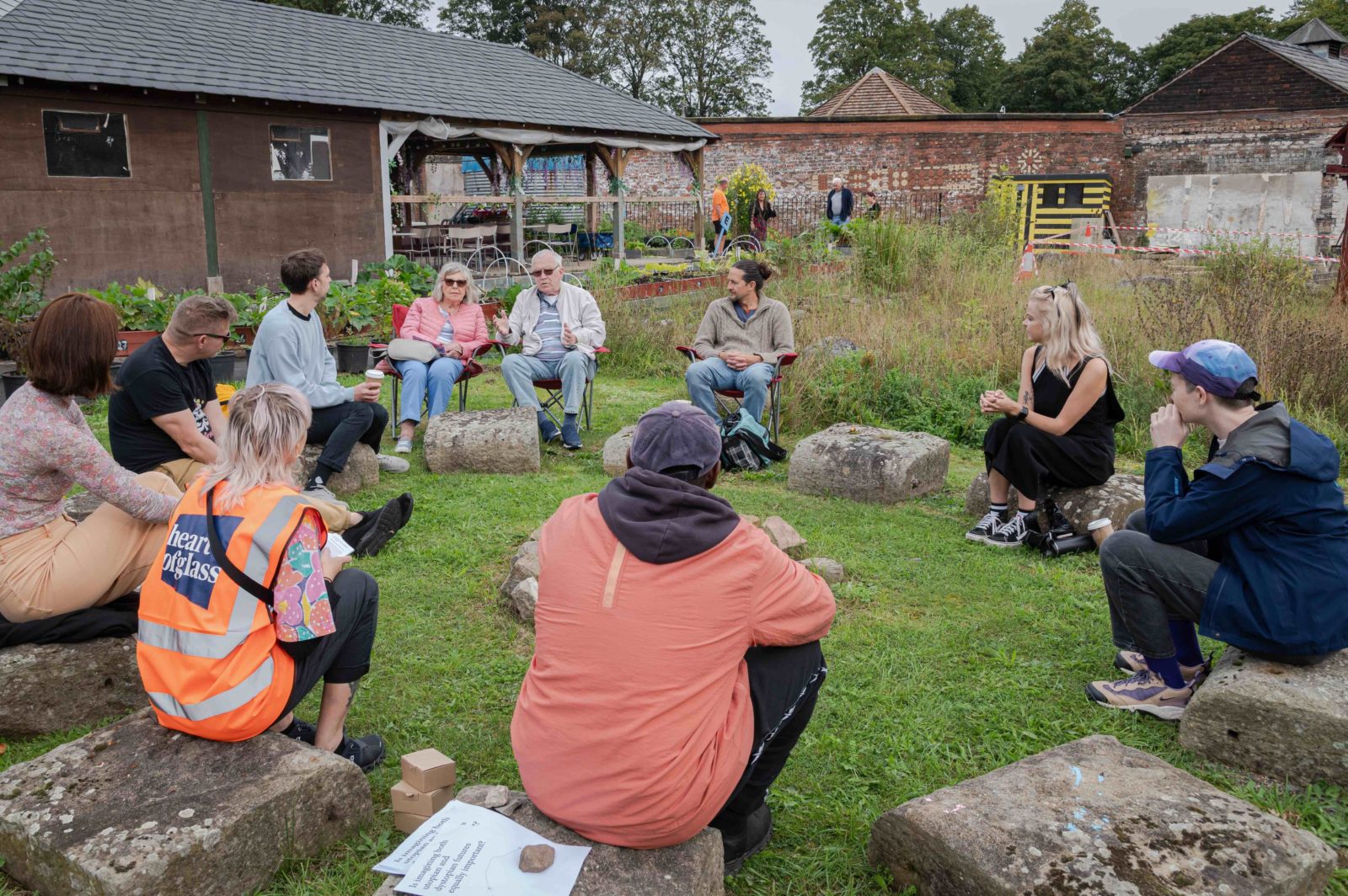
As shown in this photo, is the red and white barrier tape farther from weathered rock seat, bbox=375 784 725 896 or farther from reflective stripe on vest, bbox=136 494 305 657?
reflective stripe on vest, bbox=136 494 305 657

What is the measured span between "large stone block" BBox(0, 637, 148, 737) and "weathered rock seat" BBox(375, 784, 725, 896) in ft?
5.41

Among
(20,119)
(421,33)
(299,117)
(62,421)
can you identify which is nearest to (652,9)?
(421,33)

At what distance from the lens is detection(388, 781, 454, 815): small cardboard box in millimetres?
2693

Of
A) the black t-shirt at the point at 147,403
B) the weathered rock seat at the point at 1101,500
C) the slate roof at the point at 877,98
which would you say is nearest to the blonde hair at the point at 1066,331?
the weathered rock seat at the point at 1101,500

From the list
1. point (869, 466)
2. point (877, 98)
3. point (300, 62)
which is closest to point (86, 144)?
point (300, 62)

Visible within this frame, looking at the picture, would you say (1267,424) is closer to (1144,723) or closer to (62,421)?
(1144,723)

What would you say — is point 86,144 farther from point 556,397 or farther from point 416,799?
point 416,799

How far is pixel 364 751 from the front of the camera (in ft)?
9.98

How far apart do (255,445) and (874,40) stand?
53604 millimetres

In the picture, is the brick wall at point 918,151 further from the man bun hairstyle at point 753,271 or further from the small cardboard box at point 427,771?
the small cardboard box at point 427,771

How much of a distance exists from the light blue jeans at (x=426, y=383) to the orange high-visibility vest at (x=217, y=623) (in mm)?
4275

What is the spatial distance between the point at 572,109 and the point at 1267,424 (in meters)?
16.5

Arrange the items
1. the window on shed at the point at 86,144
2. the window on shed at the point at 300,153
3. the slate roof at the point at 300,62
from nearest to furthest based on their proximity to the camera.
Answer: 1. the window on shed at the point at 86,144
2. the slate roof at the point at 300,62
3. the window on shed at the point at 300,153

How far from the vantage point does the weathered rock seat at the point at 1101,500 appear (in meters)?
4.90
